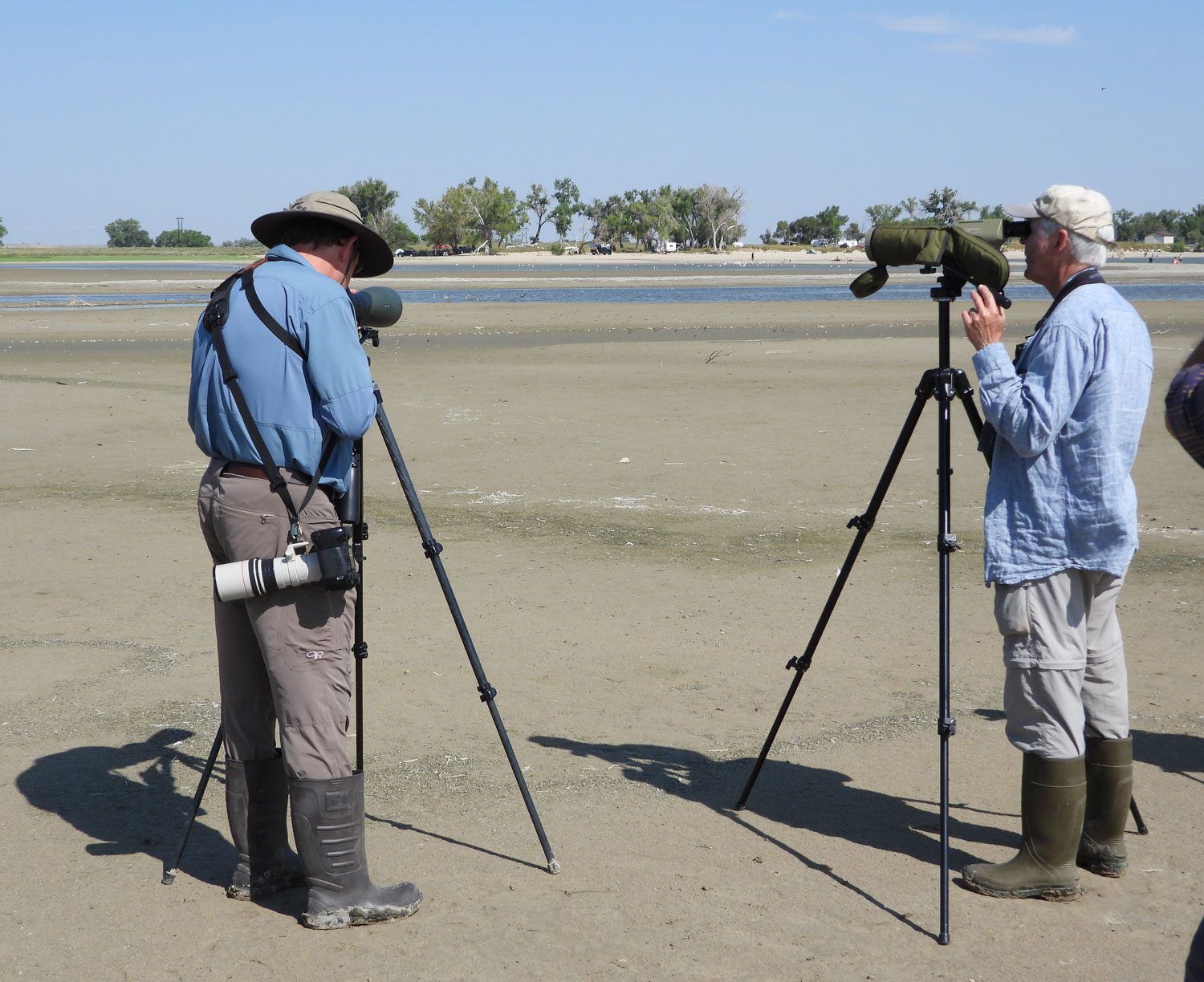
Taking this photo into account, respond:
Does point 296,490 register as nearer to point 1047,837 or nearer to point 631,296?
point 1047,837

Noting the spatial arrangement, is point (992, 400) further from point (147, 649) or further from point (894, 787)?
point (147, 649)

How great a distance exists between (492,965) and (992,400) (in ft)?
6.99

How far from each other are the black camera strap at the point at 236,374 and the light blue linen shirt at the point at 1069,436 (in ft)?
6.33

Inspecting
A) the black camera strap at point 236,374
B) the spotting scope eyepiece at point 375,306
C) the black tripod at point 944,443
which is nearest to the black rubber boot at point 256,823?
the black camera strap at point 236,374

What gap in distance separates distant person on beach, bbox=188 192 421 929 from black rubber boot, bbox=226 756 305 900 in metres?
0.03

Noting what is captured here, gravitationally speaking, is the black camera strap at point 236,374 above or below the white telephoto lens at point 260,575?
above

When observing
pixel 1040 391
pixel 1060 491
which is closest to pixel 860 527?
pixel 1060 491

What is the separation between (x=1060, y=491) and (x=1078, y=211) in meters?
0.82

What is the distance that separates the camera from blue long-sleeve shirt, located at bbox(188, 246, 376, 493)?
130 inches

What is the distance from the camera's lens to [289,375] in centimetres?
330

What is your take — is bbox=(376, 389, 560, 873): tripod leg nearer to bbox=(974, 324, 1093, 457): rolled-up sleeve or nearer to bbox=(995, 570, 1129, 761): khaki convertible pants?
bbox=(995, 570, 1129, 761): khaki convertible pants

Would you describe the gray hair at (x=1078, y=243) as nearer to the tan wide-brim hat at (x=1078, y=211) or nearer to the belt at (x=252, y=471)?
the tan wide-brim hat at (x=1078, y=211)

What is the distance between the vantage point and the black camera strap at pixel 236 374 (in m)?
3.30

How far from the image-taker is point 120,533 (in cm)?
832
